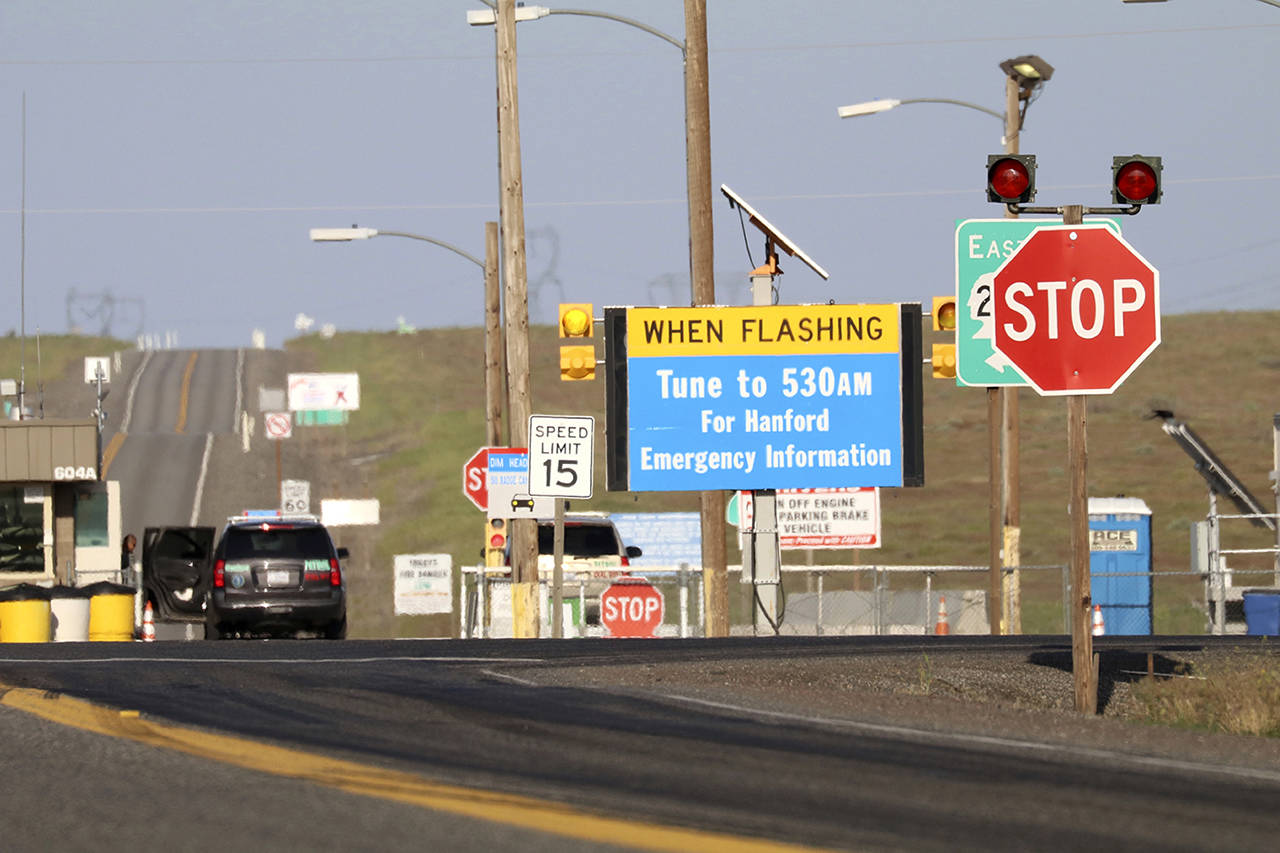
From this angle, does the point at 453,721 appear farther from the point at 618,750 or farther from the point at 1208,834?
the point at 1208,834

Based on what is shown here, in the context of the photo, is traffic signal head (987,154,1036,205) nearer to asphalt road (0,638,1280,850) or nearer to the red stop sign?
the red stop sign

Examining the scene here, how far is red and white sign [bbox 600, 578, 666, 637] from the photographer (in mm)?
27375

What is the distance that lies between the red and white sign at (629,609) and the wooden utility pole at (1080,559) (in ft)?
47.3

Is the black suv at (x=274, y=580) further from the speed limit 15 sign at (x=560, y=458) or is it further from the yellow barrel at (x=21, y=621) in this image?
the speed limit 15 sign at (x=560, y=458)

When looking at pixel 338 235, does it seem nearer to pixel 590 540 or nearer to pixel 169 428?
pixel 590 540

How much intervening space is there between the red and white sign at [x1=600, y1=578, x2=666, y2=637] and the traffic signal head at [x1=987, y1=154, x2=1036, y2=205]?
14722mm

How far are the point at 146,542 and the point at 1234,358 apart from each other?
82794mm

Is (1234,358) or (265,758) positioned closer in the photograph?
(265,758)

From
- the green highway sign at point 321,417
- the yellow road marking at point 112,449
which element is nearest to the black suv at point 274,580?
the yellow road marking at point 112,449

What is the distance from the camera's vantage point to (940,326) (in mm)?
28344

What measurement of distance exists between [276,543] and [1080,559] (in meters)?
15.9

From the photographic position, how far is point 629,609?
2745 centimetres

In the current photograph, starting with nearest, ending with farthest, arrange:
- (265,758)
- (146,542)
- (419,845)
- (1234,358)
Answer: (419,845), (265,758), (146,542), (1234,358)

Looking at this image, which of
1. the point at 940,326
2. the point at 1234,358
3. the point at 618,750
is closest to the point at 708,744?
the point at 618,750
